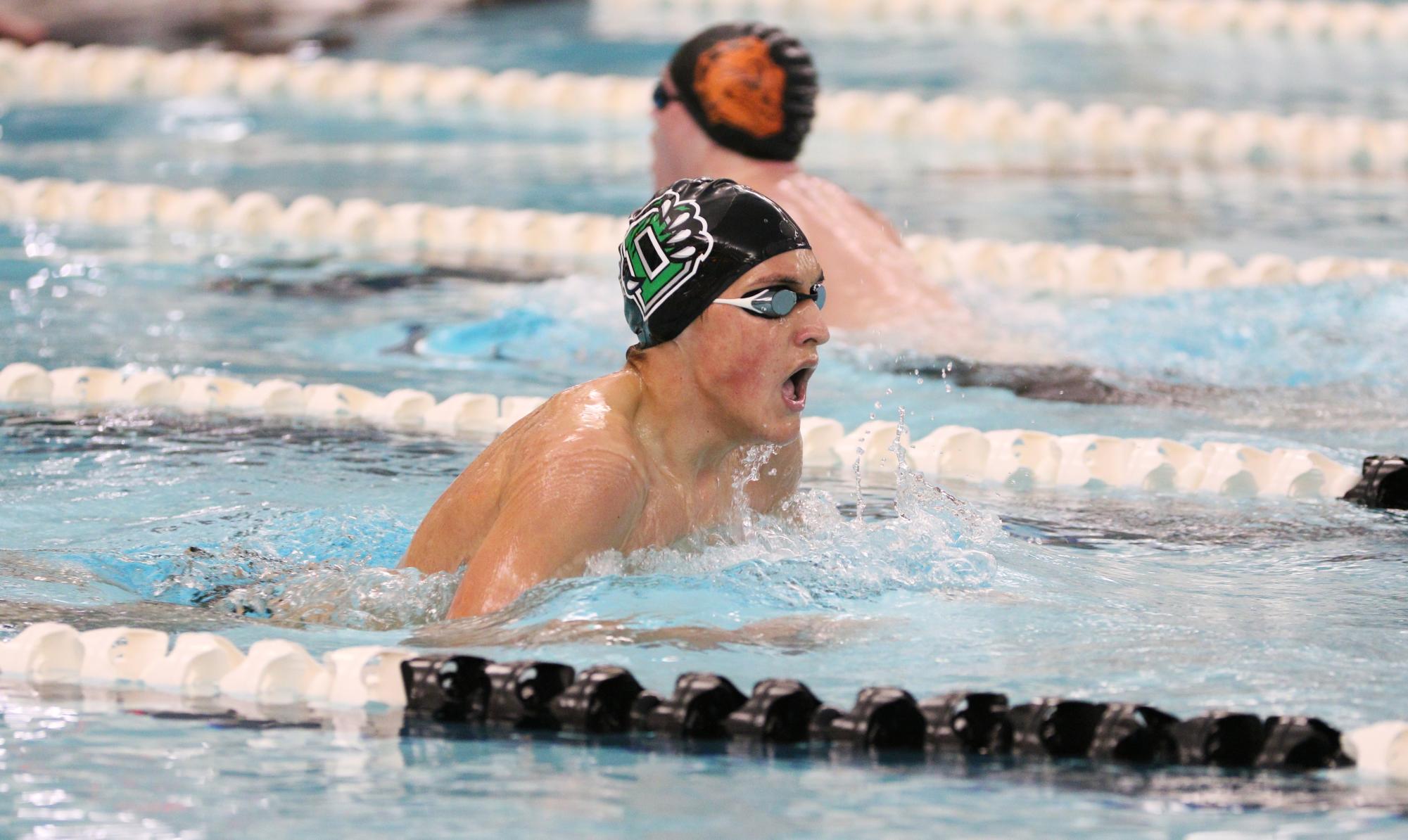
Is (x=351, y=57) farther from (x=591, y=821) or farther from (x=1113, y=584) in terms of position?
(x=591, y=821)

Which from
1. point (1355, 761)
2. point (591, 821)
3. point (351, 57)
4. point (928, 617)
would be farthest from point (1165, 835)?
point (351, 57)

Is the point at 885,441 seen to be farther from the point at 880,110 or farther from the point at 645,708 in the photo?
the point at 880,110

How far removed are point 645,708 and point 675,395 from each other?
627 mm

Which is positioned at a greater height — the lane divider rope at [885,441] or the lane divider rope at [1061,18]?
the lane divider rope at [1061,18]

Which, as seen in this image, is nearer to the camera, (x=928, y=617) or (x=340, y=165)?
(x=928, y=617)

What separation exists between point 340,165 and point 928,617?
21.0 ft

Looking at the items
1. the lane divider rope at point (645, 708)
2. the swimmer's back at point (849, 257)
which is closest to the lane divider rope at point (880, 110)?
the swimmer's back at point (849, 257)

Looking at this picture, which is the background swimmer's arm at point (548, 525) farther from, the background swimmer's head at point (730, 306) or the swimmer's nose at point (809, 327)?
the swimmer's nose at point (809, 327)

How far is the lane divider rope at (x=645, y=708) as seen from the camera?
2.35m

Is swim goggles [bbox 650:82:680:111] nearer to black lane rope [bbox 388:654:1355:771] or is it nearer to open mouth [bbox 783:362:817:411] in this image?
open mouth [bbox 783:362:817:411]

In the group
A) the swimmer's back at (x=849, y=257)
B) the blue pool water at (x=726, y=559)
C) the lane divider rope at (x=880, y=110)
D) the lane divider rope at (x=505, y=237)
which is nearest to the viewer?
the blue pool water at (x=726, y=559)

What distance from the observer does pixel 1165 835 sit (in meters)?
2.06

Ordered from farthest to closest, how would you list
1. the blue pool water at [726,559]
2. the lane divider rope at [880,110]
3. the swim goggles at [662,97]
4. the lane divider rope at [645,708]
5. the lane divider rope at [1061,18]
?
the lane divider rope at [1061,18], the lane divider rope at [880,110], the swim goggles at [662,97], the lane divider rope at [645,708], the blue pool water at [726,559]

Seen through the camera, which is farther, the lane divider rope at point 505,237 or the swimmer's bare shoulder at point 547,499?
the lane divider rope at point 505,237
